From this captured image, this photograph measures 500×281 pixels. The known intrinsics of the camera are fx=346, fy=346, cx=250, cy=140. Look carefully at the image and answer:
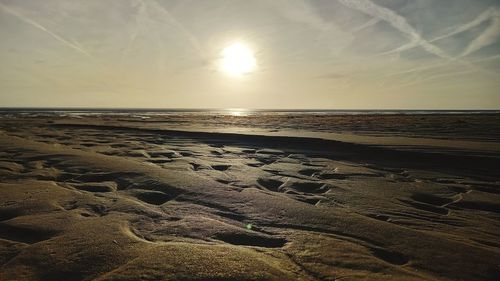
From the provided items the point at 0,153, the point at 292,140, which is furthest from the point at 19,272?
the point at 292,140

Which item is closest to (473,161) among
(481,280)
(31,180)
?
(481,280)

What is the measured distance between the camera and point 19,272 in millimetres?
2098

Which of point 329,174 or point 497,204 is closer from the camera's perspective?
point 497,204

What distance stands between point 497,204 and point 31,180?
5.91m

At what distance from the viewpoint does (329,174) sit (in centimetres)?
585

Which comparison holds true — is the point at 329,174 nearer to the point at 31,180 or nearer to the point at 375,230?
the point at 375,230

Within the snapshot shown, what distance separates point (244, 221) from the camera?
3.20 metres

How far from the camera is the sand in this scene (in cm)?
222

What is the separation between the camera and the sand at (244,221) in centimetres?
222

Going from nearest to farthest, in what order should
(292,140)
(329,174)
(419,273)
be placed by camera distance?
(419,273) < (329,174) < (292,140)

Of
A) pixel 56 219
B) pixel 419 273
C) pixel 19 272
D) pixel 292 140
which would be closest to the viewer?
pixel 19 272

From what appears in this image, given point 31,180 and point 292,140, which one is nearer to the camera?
point 31,180

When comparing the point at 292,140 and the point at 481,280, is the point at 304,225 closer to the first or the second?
the point at 481,280

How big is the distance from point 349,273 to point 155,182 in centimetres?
301
